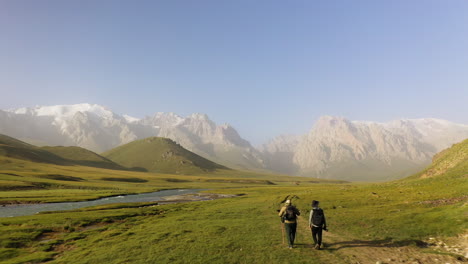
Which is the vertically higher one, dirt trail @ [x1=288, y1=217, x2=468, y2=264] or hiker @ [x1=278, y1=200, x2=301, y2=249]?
hiker @ [x1=278, y1=200, x2=301, y2=249]

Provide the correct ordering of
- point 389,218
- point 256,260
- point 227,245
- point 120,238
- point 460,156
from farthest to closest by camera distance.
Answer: point 460,156 < point 389,218 < point 120,238 < point 227,245 < point 256,260

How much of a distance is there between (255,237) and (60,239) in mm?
24645

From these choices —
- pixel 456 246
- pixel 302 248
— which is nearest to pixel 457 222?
pixel 456 246

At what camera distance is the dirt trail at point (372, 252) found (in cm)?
1967

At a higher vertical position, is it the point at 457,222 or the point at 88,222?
the point at 457,222

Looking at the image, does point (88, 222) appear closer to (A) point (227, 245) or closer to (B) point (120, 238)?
(B) point (120, 238)

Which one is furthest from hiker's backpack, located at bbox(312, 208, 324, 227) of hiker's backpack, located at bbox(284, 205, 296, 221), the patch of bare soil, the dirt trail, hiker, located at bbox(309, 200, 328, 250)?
the patch of bare soil

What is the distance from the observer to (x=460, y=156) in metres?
85.5

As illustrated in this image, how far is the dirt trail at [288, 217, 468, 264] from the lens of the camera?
774 inches

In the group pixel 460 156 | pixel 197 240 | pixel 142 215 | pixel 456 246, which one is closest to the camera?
pixel 456 246

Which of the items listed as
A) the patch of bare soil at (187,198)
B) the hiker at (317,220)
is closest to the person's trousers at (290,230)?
the hiker at (317,220)

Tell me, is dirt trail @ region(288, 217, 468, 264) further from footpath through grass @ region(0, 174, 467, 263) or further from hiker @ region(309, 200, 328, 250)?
hiker @ region(309, 200, 328, 250)

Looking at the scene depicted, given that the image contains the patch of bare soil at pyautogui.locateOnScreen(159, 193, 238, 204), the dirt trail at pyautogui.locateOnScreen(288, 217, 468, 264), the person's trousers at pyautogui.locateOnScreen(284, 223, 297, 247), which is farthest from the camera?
the patch of bare soil at pyautogui.locateOnScreen(159, 193, 238, 204)

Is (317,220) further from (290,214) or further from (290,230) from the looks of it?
(290,230)
